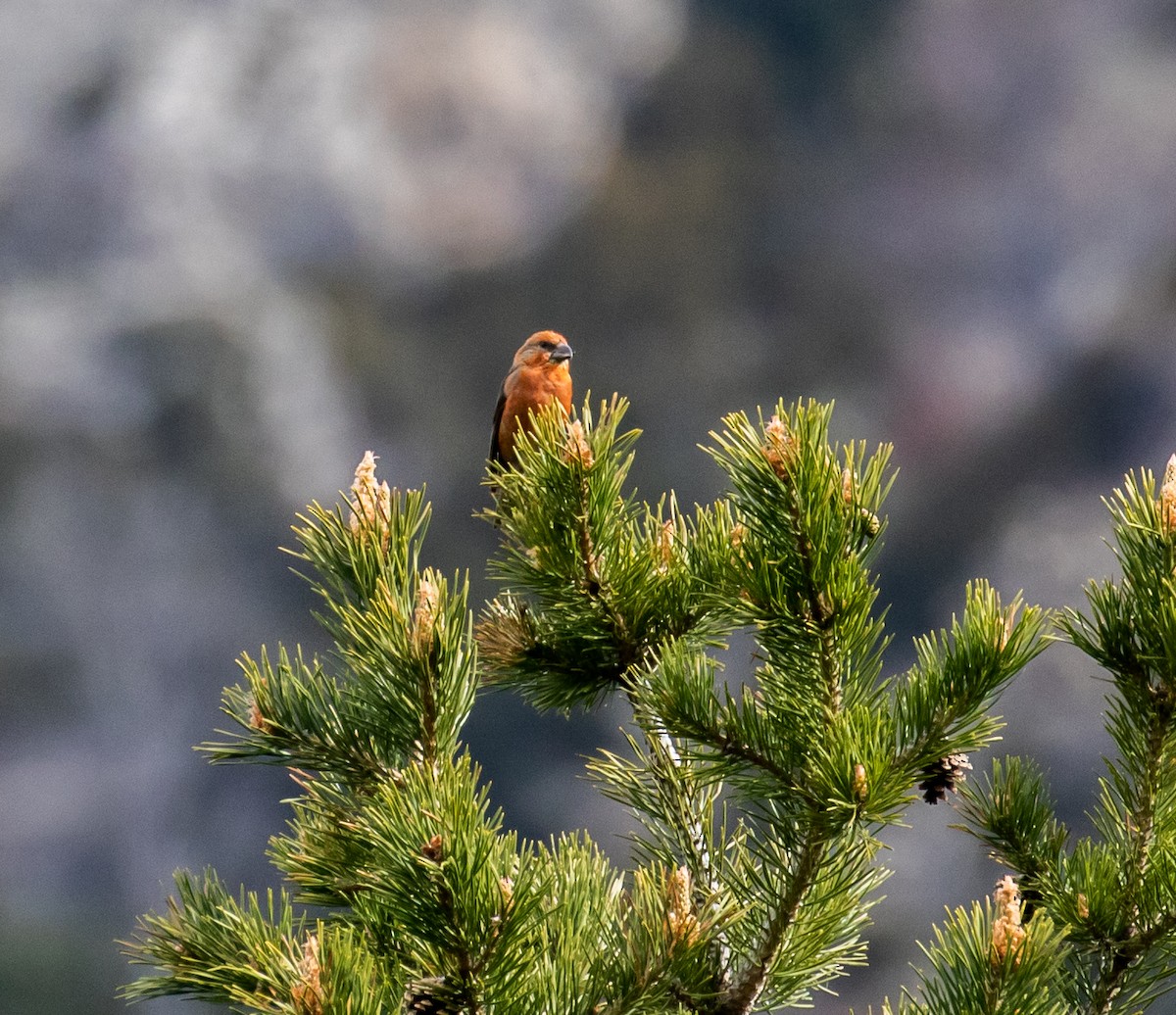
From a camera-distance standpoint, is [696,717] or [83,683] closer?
[696,717]

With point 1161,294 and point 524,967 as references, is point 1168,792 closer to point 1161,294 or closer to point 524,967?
point 524,967

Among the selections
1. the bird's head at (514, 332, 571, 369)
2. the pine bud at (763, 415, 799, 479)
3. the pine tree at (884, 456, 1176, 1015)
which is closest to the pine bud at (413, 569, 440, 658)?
the pine bud at (763, 415, 799, 479)

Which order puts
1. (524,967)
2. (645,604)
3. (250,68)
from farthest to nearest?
(250,68) < (645,604) < (524,967)

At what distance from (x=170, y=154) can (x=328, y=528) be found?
7.33 metres

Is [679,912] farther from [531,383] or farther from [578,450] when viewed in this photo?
[531,383]

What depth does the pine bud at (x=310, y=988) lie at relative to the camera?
0.73 meters

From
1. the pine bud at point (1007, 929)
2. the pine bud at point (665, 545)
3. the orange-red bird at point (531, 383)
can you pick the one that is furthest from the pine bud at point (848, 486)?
the orange-red bird at point (531, 383)

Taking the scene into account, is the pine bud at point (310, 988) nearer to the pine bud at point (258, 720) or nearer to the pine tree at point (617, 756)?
the pine tree at point (617, 756)

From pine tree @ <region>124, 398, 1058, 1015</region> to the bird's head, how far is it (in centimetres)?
142

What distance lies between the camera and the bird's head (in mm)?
2453

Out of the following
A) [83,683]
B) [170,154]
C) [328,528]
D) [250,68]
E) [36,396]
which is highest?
[250,68]

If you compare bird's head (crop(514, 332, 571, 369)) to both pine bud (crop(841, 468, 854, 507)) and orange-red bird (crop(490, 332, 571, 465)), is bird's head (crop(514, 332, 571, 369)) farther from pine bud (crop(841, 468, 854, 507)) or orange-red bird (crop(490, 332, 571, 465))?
pine bud (crop(841, 468, 854, 507))

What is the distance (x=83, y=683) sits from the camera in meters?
6.62

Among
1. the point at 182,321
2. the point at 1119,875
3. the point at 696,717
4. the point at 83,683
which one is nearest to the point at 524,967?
the point at 696,717
